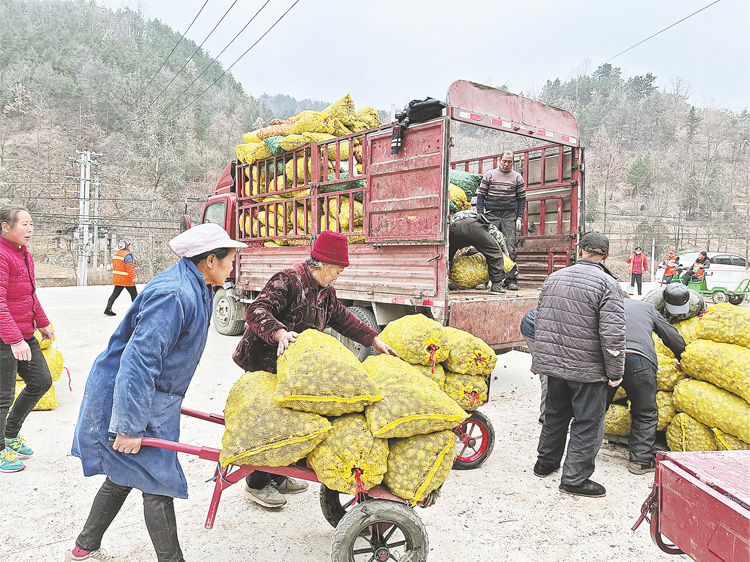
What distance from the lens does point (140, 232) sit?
151 feet

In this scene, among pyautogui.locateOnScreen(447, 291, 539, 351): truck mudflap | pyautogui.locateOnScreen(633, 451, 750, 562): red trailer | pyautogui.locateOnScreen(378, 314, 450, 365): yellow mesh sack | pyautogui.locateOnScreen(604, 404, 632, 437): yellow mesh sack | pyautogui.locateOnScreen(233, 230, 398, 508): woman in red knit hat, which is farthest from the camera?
pyautogui.locateOnScreen(447, 291, 539, 351): truck mudflap

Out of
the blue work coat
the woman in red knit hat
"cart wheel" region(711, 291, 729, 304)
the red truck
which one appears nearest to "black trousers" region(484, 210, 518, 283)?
the red truck

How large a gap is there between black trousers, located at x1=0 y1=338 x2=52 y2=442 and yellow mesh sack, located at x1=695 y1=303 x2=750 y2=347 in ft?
16.1

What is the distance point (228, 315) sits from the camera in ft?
28.6

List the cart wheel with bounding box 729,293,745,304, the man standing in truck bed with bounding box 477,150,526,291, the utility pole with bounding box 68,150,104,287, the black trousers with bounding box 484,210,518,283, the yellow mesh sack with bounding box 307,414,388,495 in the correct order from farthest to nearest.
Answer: the utility pole with bounding box 68,150,104,287 < the cart wheel with bounding box 729,293,745,304 < the black trousers with bounding box 484,210,518,283 < the man standing in truck bed with bounding box 477,150,526,291 < the yellow mesh sack with bounding box 307,414,388,495

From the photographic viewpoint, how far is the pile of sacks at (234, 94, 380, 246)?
5816 mm

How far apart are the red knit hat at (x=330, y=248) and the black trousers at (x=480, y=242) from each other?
2.81 m

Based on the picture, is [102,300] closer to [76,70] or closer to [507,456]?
[507,456]

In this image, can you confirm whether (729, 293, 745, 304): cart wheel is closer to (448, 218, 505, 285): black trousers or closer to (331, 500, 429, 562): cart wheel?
(448, 218, 505, 285): black trousers

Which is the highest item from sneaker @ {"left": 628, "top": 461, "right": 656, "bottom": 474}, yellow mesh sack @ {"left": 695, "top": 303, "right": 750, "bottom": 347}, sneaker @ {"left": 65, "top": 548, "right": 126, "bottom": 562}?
yellow mesh sack @ {"left": 695, "top": 303, "right": 750, "bottom": 347}

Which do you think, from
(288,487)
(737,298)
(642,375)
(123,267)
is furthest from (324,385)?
(737,298)

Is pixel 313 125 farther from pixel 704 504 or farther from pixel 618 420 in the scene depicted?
pixel 704 504

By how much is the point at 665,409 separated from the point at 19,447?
4.92 meters

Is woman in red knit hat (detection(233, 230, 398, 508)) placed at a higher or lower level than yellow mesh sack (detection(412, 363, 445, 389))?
higher
